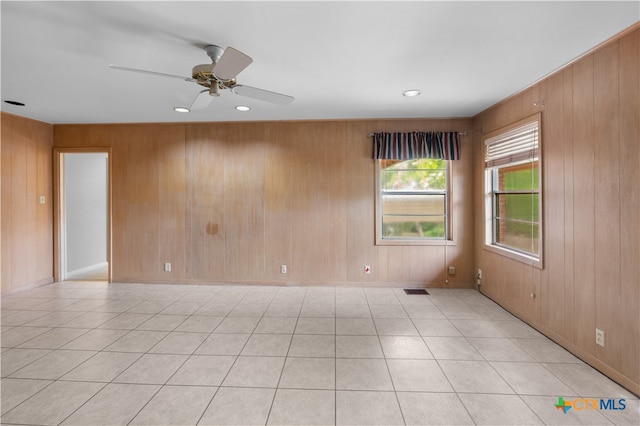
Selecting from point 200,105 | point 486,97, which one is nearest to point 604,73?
point 486,97

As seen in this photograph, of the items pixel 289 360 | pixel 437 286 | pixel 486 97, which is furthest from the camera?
pixel 437 286

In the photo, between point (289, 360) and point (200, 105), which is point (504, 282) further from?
point (200, 105)

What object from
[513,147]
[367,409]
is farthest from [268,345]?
[513,147]

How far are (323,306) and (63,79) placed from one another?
373 cm

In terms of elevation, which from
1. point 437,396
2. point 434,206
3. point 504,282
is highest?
point 434,206

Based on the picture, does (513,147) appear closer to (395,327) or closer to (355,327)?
(395,327)

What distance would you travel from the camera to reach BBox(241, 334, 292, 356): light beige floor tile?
257 cm

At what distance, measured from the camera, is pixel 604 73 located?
88.0 inches

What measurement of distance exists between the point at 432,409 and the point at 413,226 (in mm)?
2935

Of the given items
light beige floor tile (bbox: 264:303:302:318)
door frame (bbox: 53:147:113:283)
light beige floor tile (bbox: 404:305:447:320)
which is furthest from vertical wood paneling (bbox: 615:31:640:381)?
door frame (bbox: 53:147:113:283)

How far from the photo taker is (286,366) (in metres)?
2.35

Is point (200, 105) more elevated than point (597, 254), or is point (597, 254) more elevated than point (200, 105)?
point (200, 105)

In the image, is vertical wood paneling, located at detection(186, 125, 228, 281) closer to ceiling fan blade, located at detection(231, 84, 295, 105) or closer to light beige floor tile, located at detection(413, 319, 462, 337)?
ceiling fan blade, located at detection(231, 84, 295, 105)

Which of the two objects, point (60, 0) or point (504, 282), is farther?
point (504, 282)
